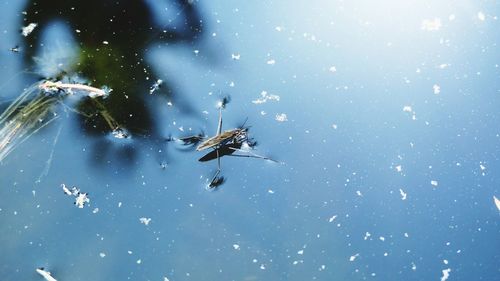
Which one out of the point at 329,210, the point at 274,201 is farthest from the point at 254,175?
the point at 329,210

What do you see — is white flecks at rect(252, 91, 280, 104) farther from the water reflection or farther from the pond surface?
the water reflection

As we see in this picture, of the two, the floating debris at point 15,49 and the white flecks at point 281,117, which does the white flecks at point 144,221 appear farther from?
the floating debris at point 15,49

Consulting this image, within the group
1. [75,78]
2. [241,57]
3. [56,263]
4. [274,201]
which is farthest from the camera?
[241,57]

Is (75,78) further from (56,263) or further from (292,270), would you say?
(292,270)

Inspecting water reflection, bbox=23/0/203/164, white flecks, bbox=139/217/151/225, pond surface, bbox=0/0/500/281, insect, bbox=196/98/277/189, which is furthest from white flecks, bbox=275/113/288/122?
white flecks, bbox=139/217/151/225

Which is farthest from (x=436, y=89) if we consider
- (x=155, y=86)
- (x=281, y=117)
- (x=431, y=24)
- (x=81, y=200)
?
(x=81, y=200)

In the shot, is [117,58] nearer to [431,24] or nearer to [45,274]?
[45,274]

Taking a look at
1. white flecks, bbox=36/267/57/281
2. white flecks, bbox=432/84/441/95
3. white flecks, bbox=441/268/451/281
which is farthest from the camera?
white flecks, bbox=432/84/441/95
